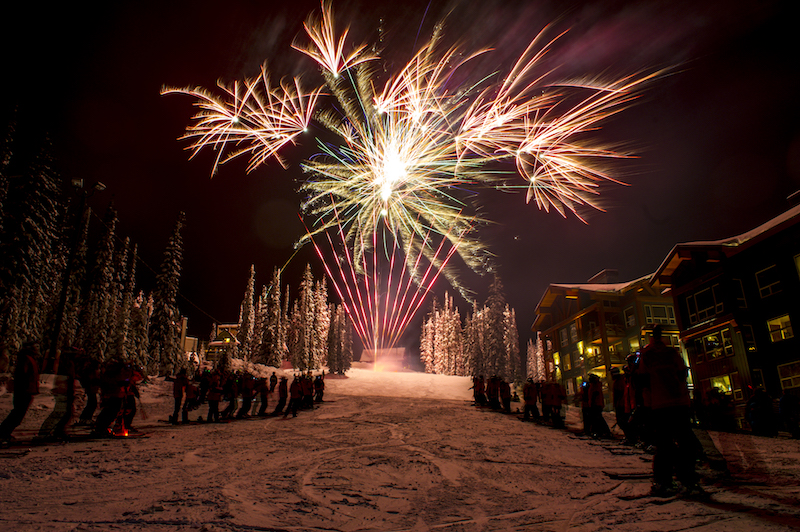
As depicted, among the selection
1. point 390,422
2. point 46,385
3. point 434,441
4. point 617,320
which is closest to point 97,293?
point 46,385

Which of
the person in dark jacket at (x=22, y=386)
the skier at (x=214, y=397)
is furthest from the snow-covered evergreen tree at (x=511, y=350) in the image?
the person in dark jacket at (x=22, y=386)

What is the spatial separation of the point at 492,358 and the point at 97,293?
4229cm

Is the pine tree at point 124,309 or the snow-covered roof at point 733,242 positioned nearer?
the snow-covered roof at point 733,242

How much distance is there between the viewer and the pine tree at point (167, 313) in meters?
32.2

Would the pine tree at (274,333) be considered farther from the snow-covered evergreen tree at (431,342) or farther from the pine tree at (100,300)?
the snow-covered evergreen tree at (431,342)

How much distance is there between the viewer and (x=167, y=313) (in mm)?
33719

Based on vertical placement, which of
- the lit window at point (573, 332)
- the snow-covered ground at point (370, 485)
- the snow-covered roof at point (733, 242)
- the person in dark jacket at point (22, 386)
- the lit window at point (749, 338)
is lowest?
the snow-covered ground at point (370, 485)

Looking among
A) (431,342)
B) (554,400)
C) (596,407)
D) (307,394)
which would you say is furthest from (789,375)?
(431,342)

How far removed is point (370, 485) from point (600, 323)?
30878 mm

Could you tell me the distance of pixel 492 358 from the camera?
51688 mm

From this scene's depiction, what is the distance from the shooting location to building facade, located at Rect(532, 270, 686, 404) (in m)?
31.3

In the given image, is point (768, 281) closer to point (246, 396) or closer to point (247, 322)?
point (246, 396)

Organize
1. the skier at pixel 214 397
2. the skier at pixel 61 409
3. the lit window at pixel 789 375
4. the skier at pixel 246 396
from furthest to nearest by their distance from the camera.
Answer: the lit window at pixel 789 375 → the skier at pixel 246 396 → the skier at pixel 214 397 → the skier at pixel 61 409

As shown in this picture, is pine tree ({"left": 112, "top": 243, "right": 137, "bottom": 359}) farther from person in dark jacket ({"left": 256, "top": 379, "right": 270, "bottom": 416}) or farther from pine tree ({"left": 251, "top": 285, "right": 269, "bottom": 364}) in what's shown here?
person in dark jacket ({"left": 256, "top": 379, "right": 270, "bottom": 416})
